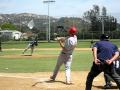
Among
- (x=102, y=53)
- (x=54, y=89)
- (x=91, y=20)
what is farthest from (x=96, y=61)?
(x=91, y=20)

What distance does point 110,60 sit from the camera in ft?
33.5

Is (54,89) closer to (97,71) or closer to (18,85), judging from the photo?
(18,85)

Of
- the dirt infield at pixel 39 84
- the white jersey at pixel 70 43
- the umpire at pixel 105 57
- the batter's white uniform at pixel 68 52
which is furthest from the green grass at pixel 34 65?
the umpire at pixel 105 57

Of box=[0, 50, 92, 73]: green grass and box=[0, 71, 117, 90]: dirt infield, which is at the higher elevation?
box=[0, 71, 117, 90]: dirt infield

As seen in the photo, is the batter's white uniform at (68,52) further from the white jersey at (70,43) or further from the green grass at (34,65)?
the green grass at (34,65)

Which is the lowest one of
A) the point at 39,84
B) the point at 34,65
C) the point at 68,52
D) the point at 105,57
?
the point at 34,65

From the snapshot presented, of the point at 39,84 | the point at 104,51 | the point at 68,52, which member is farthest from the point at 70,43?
the point at 104,51

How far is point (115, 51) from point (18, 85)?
3.78 m

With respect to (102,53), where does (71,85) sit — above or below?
below

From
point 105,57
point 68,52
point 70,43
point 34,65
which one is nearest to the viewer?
point 105,57

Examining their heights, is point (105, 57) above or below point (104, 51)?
below

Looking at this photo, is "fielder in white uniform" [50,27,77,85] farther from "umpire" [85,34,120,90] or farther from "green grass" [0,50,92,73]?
"green grass" [0,50,92,73]

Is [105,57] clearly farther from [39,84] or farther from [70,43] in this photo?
[39,84]

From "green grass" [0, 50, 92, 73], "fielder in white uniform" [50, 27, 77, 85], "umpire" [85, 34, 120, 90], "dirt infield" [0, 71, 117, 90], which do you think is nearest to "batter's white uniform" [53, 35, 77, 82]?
"fielder in white uniform" [50, 27, 77, 85]
